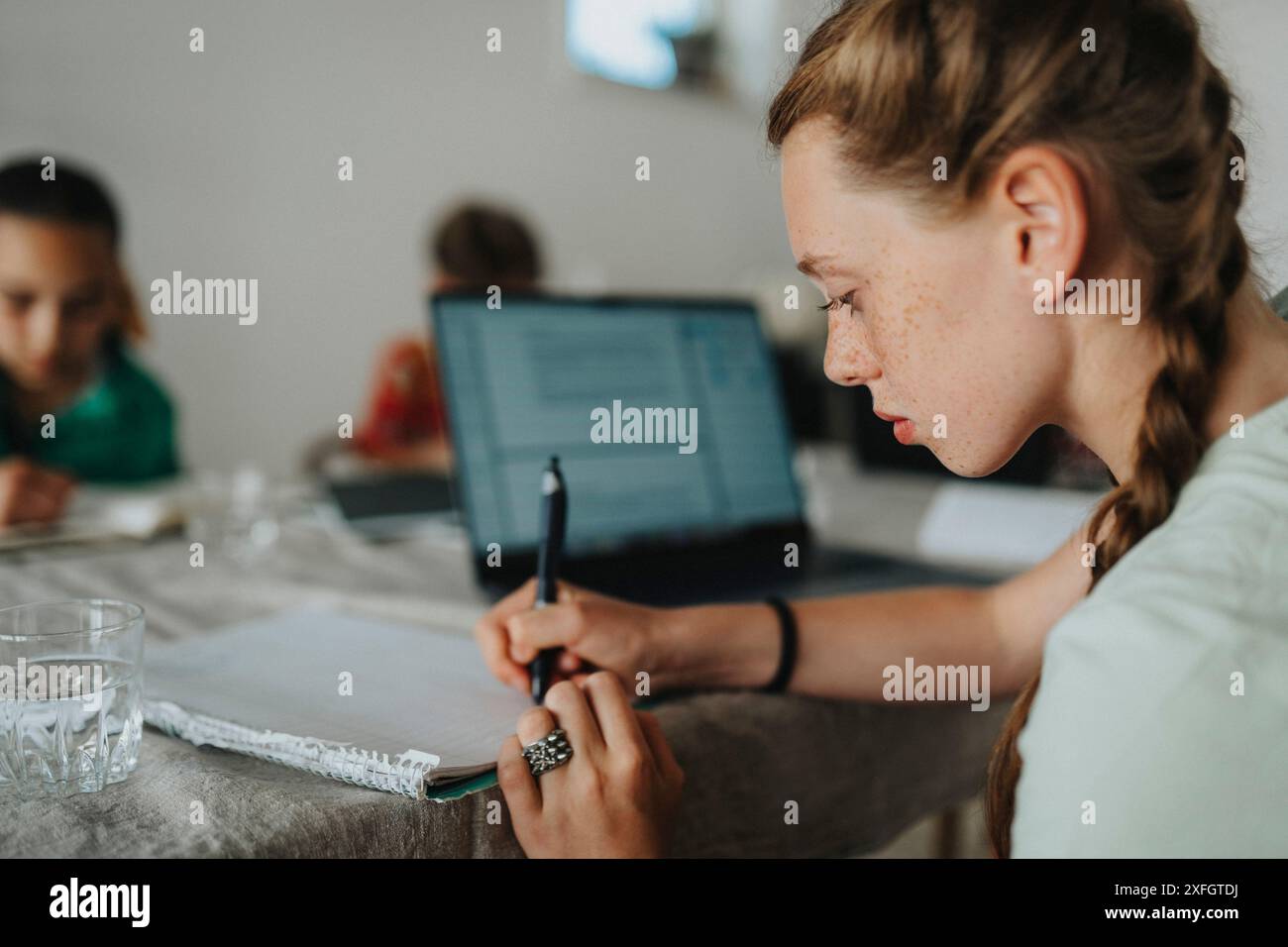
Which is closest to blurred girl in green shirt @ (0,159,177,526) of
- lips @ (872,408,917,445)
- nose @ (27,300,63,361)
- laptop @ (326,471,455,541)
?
nose @ (27,300,63,361)

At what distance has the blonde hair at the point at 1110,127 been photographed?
50 centimetres

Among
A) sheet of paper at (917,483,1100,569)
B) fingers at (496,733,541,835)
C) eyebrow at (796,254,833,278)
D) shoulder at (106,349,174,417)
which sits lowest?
fingers at (496,733,541,835)

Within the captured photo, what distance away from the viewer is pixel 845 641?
773 mm

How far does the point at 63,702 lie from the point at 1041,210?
1.84 feet

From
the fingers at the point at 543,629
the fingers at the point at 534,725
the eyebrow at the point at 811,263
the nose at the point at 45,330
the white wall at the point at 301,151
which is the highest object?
the white wall at the point at 301,151

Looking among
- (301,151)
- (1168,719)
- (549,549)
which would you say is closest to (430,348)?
(301,151)

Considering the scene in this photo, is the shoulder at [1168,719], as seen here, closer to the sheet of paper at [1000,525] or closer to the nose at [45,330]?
the sheet of paper at [1000,525]

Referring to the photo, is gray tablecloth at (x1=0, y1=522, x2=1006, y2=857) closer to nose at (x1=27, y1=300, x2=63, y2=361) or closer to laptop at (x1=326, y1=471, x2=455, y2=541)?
laptop at (x1=326, y1=471, x2=455, y2=541)

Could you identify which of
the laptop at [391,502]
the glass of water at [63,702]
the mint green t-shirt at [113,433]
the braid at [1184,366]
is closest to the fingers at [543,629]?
the glass of water at [63,702]

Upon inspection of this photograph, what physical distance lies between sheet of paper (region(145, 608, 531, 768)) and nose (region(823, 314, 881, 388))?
29 centimetres

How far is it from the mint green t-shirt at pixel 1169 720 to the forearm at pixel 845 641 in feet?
1.00

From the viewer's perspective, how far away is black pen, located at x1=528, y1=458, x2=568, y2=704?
0.68m
